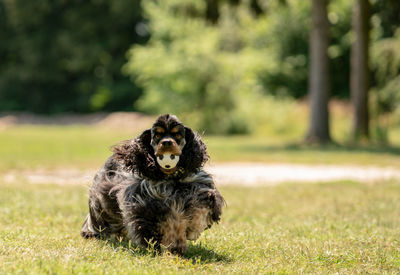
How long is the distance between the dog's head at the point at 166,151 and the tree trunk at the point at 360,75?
1867 cm

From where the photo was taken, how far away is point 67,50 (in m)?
53.8

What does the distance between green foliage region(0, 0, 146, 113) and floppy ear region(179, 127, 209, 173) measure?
48370 mm

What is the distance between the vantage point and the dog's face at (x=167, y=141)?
4.95 metres

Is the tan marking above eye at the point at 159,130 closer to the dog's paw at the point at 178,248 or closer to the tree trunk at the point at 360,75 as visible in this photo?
the dog's paw at the point at 178,248

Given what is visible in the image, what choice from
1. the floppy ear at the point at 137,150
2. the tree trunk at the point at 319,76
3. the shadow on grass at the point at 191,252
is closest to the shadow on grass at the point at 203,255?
the shadow on grass at the point at 191,252

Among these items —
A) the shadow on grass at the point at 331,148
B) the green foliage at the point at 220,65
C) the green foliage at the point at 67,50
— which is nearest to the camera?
the shadow on grass at the point at 331,148

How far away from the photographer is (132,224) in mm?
5172

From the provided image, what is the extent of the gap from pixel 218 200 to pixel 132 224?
31.0 inches

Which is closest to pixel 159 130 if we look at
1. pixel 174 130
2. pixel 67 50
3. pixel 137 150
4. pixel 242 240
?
pixel 174 130

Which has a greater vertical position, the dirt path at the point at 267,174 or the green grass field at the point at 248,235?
the dirt path at the point at 267,174

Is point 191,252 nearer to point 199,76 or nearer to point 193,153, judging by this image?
point 193,153

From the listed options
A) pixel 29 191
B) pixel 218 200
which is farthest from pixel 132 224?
pixel 29 191

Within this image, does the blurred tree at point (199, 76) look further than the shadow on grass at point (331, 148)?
Yes

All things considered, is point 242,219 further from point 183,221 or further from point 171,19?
point 171,19
